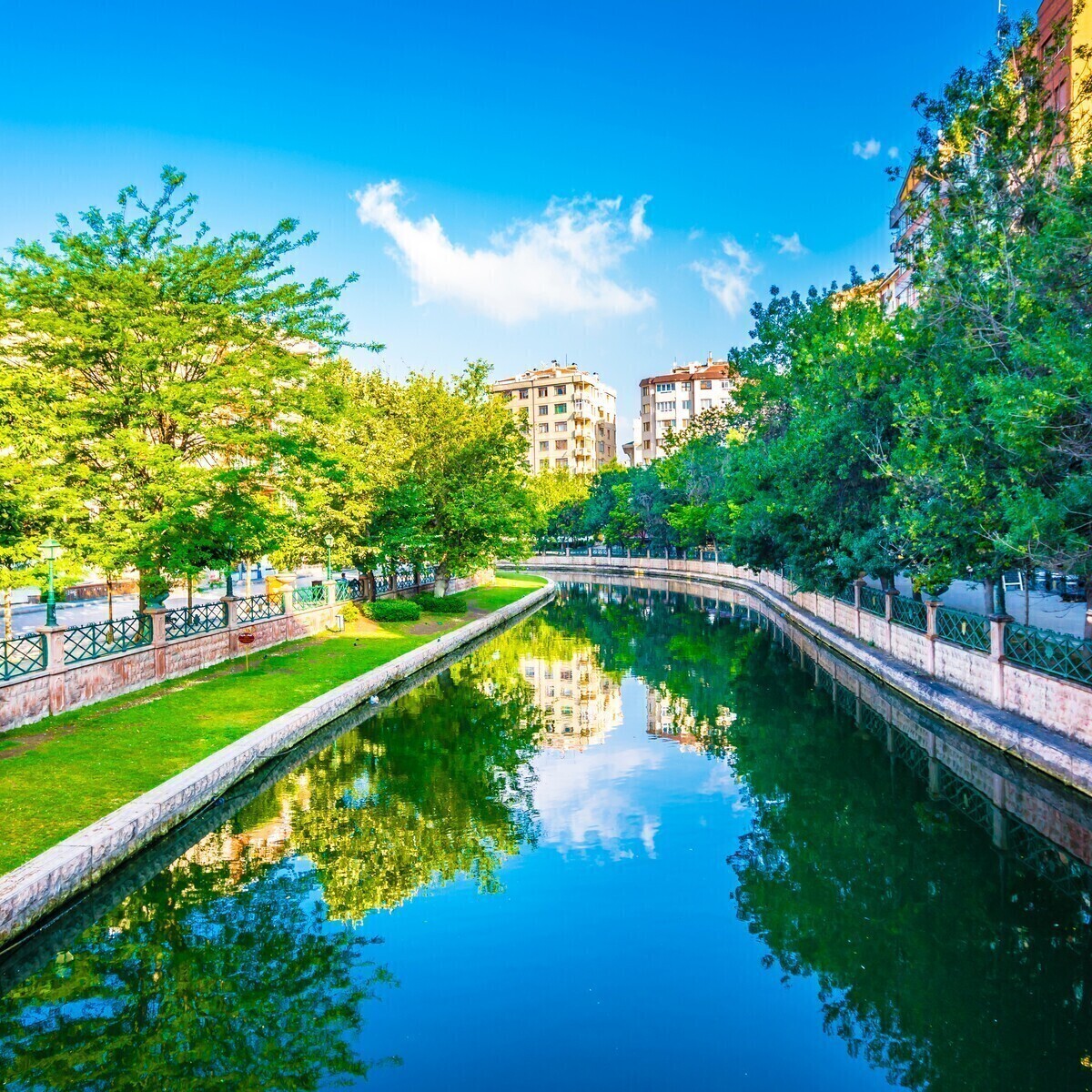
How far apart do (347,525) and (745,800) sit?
82.1 feet

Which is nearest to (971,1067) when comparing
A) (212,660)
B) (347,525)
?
(212,660)

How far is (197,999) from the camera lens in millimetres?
9242

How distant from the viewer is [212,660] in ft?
85.1

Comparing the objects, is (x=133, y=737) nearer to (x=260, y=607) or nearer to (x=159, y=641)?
(x=159, y=641)

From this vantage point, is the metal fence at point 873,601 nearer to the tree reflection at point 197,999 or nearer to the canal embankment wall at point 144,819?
the canal embankment wall at point 144,819

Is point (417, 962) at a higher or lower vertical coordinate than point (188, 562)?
lower

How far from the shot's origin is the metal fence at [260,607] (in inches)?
1141

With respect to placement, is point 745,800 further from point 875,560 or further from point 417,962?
point 875,560

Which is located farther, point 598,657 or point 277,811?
point 598,657

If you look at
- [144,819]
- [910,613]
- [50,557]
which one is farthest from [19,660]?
[910,613]

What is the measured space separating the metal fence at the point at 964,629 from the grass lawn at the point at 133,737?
629 inches

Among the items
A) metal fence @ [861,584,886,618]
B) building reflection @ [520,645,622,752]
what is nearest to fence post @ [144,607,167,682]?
building reflection @ [520,645,622,752]

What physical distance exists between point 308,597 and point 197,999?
2680 cm

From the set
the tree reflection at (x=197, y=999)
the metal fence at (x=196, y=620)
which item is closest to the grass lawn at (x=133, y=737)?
the metal fence at (x=196, y=620)
